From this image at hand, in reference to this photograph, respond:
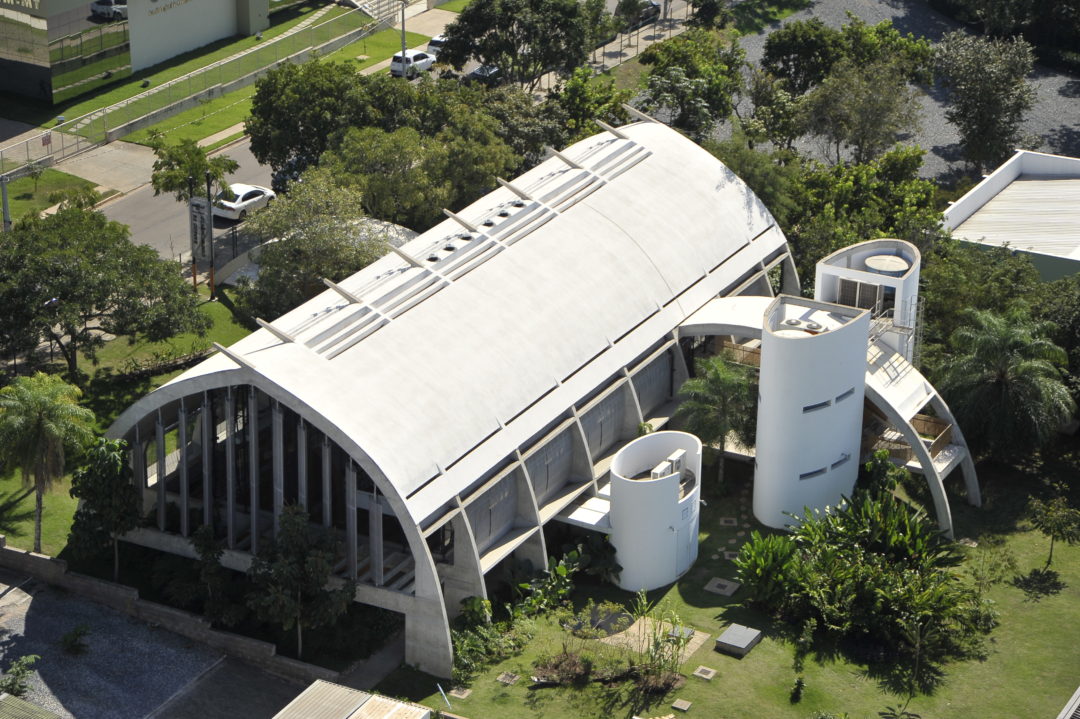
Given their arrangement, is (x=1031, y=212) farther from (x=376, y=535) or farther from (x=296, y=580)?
(x=296, y=580)

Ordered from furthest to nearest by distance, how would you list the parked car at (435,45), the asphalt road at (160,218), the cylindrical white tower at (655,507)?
the parked car at (435,45) < the asphalt road at (160,218) < the cylindrical white tower at (655,507)

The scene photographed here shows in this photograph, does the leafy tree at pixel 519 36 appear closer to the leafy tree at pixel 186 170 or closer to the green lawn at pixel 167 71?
the green lawn at pixel 167 71

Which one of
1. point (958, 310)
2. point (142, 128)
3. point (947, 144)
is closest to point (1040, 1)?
point (947, 144)

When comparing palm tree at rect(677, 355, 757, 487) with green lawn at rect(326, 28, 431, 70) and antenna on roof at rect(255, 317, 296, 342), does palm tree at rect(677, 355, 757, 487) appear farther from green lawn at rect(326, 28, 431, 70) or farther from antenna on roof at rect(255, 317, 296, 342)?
green lawn at rect(326, 28, 431, 70)

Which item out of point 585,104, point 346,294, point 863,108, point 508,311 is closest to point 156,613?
point 346,294

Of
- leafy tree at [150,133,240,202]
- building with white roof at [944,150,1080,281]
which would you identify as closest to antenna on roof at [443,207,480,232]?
leafy tree at [150,133,240,202]

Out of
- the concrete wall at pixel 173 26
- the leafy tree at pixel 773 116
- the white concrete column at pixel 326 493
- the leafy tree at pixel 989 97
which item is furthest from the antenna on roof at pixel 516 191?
the concrete wall at pixel 173 26

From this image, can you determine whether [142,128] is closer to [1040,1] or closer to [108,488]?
[108,488]
